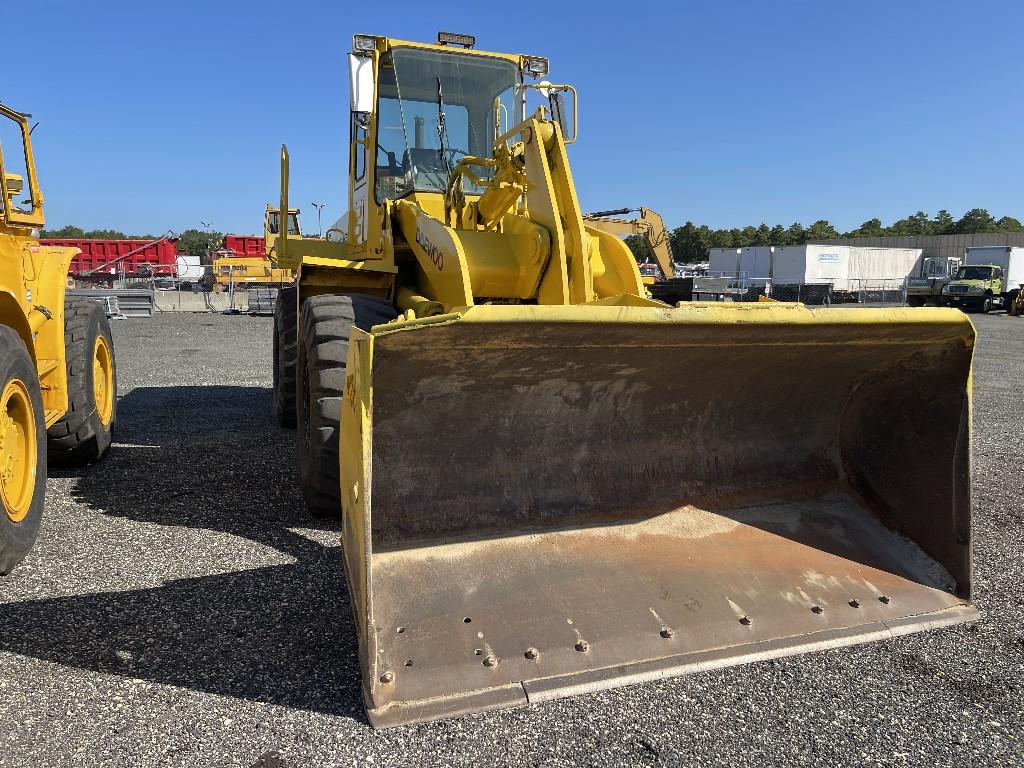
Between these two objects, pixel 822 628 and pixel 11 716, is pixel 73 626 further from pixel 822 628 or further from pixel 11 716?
pixel 822 628

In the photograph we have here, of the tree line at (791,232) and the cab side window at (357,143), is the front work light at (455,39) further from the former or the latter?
the tree line at (791,232)

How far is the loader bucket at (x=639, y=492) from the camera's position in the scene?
263cm

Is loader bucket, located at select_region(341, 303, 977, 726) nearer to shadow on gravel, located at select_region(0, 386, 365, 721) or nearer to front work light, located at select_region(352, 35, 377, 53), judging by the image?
shadow on gravel, located at select_region(0, 386, 365, 721)

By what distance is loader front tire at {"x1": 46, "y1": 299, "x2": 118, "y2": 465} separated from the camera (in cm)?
499

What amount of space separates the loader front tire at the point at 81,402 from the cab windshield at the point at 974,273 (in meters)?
33.5

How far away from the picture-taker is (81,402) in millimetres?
5105

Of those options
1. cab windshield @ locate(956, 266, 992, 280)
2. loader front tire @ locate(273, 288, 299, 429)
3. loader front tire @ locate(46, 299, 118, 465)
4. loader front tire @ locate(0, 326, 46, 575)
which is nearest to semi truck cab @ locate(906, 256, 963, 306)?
cab windshield @ locate(956, 266, 992, 280)

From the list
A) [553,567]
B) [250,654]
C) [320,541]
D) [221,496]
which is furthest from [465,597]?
[221,496]

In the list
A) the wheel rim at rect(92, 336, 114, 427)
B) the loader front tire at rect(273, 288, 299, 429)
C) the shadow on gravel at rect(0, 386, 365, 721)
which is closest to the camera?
the shadow on gravel at rect(0, 386, 365, 721)

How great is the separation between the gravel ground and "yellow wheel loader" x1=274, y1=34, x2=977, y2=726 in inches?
4.7

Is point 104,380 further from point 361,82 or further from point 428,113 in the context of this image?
point 428,113

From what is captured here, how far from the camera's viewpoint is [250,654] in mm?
2758

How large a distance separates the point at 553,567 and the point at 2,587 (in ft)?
8.14

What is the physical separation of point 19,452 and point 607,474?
2.98 meters
